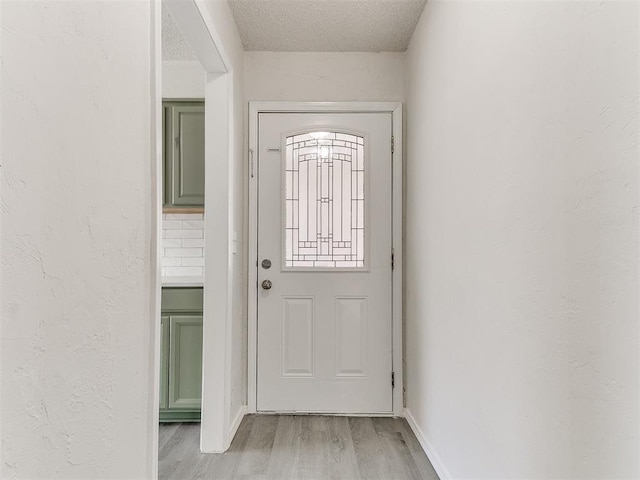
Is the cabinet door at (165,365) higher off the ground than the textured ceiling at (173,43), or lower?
lower

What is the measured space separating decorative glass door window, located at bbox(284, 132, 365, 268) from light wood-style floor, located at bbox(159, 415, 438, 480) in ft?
3.35

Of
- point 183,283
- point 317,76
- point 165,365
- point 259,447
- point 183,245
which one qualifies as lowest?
point 259,447

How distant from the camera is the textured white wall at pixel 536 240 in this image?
0.88 meters

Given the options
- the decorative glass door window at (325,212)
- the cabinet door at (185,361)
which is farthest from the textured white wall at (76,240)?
the decorative glass door window at (325,212)

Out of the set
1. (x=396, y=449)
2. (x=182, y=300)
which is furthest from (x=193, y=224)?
(x=396, y=449)

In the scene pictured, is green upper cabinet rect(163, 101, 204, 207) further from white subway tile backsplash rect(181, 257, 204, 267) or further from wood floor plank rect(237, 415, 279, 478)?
wood floor plank rect(237, 415, 279, 478)

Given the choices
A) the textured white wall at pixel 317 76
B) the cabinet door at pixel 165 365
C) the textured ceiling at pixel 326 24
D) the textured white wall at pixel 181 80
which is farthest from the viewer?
the textured white wall at pixel 181 80

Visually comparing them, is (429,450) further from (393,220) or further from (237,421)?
(393,220)

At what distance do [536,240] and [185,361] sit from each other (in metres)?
2.15

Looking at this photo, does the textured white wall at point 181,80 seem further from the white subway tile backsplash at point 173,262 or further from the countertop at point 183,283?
the countertop at point 183,283

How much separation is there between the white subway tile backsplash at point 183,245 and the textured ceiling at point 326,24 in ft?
4.21

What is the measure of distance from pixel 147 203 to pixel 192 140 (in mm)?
1707

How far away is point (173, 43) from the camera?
2885mm

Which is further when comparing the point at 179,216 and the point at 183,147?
A: the point at 179,216
